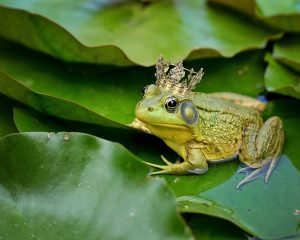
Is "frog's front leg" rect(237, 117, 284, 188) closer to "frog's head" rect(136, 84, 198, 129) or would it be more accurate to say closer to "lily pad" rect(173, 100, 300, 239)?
"lily pad" rect(173, 100, 300, 239)

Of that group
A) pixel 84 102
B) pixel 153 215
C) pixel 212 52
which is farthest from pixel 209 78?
pixel 153 215

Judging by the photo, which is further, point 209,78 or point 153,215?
point 209,78

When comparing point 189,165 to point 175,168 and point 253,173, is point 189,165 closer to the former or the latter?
point 175,168

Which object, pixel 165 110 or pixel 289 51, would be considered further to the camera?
pixel 289 51

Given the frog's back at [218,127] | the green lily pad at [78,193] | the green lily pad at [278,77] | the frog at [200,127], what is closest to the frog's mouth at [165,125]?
the frog at [200,127]

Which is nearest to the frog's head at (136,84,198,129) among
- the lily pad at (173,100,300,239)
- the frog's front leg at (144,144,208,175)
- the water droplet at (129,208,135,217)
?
the frog's front leg at (144,144,208,175)

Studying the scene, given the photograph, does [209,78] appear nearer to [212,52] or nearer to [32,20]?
[212,52]

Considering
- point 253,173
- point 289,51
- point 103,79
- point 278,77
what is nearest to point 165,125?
point 253,173
